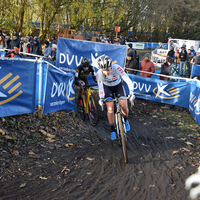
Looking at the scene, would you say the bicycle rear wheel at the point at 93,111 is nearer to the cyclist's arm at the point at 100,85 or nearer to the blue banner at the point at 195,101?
the cyclist's arm at the point at 100,85

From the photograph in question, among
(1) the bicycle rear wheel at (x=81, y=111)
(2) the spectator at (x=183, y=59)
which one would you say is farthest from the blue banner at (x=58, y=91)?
(2) the spectator at (x=183, y=59)

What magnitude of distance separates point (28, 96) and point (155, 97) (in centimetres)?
655

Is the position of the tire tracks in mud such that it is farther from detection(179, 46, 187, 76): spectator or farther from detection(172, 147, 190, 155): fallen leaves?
detection(179, 46, 187, 76): spectator

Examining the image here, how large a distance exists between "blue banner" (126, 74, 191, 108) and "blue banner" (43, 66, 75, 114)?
441 centimetres

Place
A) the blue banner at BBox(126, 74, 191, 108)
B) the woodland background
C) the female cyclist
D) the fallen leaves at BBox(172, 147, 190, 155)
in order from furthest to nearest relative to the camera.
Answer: the woodland background, the blue banner at BBox(126, 74, 191, 108), the fallen leaves at BBox(172, 147, 190, 155), the female cyclist

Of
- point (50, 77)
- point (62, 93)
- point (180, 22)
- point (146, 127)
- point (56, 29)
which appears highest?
point (180, 22)

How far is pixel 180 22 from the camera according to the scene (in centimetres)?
6000

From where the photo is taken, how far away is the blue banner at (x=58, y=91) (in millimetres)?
6508

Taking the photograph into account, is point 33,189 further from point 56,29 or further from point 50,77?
point 56,29

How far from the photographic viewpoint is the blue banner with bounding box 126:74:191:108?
10.2 m

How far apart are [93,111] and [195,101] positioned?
378 centimetres

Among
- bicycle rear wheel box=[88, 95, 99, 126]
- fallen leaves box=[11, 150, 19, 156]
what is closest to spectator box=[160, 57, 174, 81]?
bicycle rear wheel box=[88, 95, 99, 126]

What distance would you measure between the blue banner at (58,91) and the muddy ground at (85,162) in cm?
51

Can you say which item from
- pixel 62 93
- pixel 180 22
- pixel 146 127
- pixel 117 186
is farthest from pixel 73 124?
pixel 180 22
